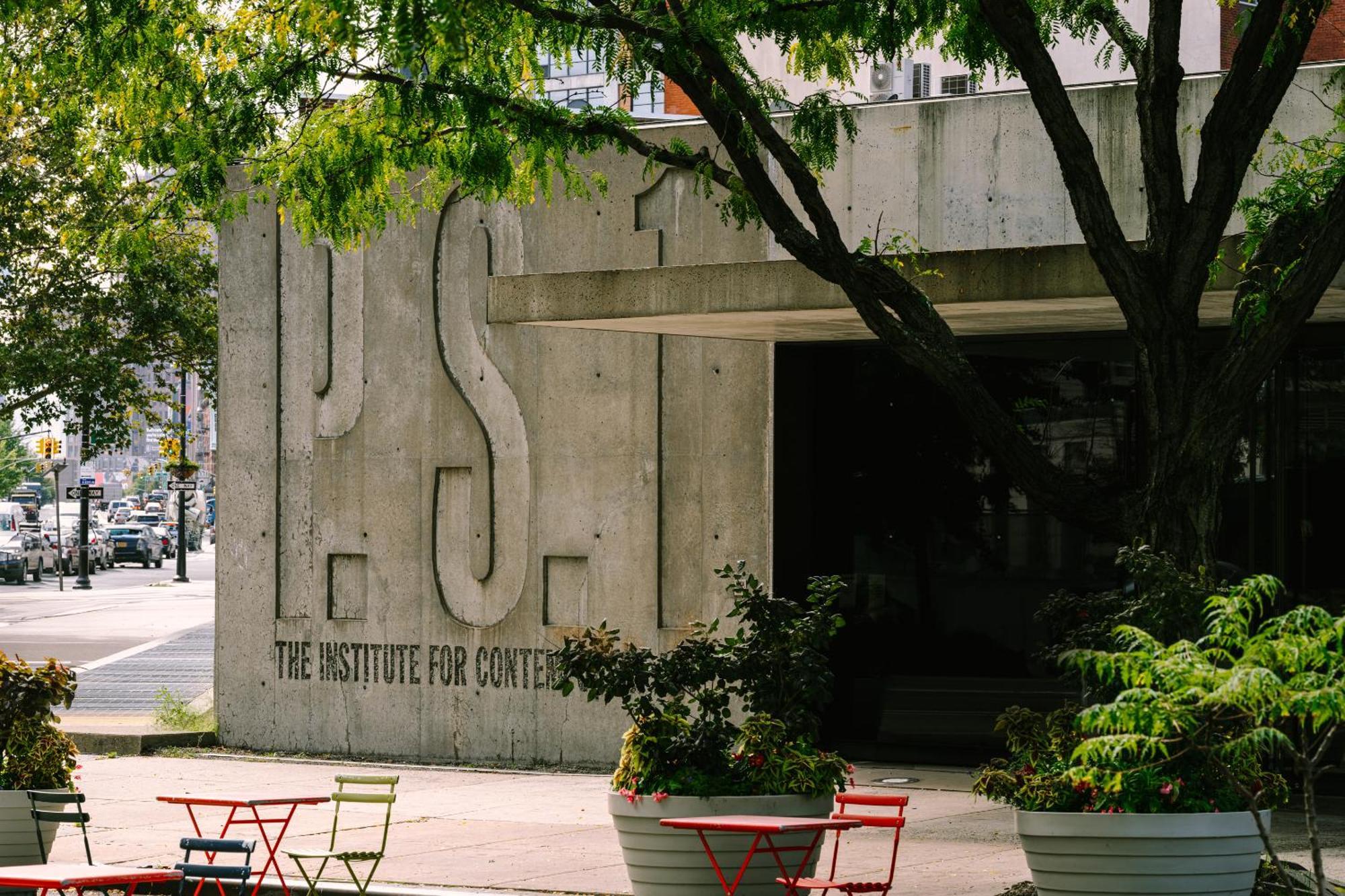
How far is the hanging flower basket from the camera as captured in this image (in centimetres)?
4538

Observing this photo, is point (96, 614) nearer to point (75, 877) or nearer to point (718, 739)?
point (718, 739)

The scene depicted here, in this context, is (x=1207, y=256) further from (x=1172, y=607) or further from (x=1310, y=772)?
(x=1310, y=772)

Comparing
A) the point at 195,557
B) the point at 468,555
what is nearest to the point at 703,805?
the point at 468,555

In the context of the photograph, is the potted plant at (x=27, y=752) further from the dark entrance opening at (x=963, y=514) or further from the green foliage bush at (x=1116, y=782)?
the dark entrance opening at (x=963, y=514)

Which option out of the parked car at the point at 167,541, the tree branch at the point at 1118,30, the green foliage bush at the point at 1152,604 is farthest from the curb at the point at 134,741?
the parked car at the point at 167,541

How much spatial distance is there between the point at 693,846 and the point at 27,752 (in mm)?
4087

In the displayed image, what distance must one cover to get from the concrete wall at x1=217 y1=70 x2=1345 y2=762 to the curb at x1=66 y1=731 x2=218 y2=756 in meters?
0.27

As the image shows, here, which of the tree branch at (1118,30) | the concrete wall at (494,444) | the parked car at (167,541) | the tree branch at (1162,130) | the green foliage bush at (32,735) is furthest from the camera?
the parked car at (167,541)

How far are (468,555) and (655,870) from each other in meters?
7.35

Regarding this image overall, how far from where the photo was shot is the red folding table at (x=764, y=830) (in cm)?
779

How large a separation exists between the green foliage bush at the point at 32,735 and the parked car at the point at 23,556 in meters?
41.4

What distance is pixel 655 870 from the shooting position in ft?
27.5

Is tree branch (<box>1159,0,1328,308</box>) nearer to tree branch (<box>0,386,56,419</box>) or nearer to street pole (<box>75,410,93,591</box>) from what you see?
tree branch (<box>0,386,56,419</box>)

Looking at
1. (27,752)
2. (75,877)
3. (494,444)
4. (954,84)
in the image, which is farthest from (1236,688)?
(954,84)
